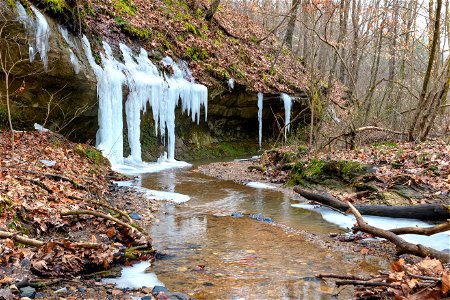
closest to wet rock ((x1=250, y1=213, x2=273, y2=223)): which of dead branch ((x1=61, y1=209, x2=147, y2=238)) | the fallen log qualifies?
the fallen log

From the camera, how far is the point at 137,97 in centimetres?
1262

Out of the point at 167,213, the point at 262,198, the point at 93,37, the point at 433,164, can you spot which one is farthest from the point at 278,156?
the point at 93,37

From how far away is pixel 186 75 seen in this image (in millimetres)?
14906

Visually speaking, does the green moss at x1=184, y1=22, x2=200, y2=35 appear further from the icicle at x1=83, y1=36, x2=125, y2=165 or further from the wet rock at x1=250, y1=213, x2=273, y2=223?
the wet rock at x1=250, y1=213, x2=273, y2=223

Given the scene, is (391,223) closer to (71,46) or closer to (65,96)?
(65,96)

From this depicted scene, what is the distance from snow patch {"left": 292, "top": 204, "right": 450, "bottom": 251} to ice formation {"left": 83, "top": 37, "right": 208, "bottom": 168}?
628 cm

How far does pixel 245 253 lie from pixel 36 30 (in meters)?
7.63

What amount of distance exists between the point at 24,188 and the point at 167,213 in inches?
86.4

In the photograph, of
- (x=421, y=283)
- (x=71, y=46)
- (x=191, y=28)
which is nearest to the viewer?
(x=421, y=283)

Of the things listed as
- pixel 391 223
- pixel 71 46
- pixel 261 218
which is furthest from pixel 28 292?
pixel 71 46

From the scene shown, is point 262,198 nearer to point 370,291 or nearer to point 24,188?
point 24,188

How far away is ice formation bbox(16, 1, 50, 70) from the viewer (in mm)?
8937

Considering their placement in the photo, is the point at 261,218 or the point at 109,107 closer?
the point at 261,218

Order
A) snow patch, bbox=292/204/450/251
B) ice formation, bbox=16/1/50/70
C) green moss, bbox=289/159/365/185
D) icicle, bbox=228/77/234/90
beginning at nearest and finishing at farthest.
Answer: snow patch, bbox=292/204/450/251 < green moss, bbox=289/159/365/185 < ice formation, bbox=16/1/50/70 < icicle, bbox=228/77/234/90
